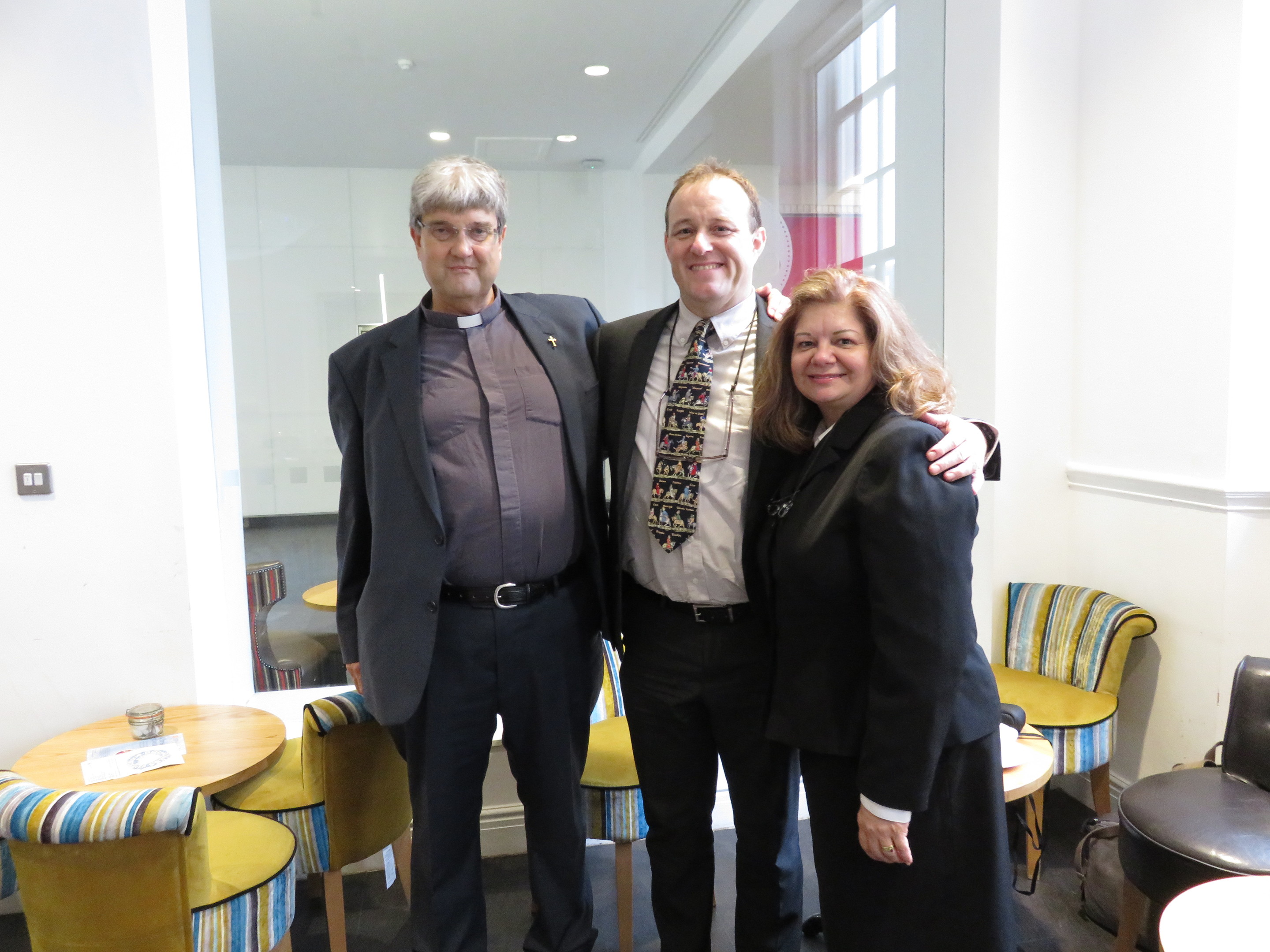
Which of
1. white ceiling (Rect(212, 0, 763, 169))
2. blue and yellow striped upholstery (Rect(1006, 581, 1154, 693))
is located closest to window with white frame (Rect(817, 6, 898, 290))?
white ceiling (Rect(212, 0, 763, 169))

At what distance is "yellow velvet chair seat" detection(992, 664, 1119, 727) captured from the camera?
2.71 metres

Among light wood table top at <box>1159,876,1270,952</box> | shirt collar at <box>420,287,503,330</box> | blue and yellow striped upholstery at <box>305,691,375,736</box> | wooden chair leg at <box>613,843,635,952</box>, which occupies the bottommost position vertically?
wooden chair leg at <box>613,843,635,952</box>

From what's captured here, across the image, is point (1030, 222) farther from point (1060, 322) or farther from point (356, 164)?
point (356, 164)

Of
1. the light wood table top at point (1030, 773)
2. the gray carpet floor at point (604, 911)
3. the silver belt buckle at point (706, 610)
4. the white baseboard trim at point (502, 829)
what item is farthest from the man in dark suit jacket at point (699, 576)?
the white baseboard trim at point (502, 829)

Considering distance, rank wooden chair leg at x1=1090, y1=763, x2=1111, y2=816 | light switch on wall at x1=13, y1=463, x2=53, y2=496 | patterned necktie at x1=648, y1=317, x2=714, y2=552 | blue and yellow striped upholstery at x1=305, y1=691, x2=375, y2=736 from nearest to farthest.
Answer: patterned necktie at x1=648, y1=317, x2=714, y2=552
blue and yellow striped upholstery at x1=305, y1=691, x2=375, y2=736
light switch on wall at x1=13, y1=463, x2=53, y2=496
wooden chair leg at x1=1090, y1=763, x2=1111, y2=816

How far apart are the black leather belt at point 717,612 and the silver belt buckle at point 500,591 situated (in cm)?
36

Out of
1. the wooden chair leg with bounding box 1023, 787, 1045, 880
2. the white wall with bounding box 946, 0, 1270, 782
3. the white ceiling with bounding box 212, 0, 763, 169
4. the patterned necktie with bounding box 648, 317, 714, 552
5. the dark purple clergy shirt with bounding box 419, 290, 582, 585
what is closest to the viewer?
the patterned necktie with bounding box 648, 317, 714, 552

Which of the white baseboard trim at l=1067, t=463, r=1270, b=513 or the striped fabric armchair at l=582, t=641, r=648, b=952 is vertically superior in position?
the white baseboard trim at l=1067, t=463, r=1270, b=513

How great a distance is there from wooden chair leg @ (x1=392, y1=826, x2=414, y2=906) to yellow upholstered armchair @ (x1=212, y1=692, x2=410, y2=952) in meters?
0.18

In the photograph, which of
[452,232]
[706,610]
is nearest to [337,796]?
[706,610]

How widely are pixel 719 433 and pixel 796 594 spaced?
1.34 ft

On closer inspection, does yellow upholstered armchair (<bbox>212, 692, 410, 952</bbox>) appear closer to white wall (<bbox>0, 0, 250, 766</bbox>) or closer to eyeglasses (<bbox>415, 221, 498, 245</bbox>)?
white wall (<bbox>0, 0, 250, 766</bbox>)

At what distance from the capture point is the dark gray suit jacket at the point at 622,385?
72.6 inches

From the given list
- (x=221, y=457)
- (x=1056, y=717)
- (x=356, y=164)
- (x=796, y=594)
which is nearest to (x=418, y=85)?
(x=356, y=164)
